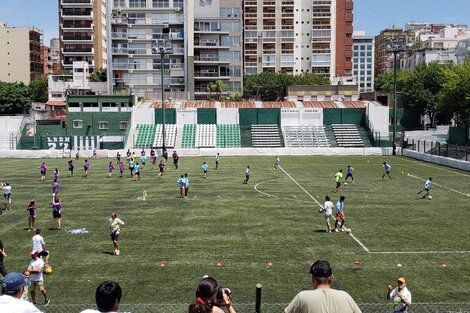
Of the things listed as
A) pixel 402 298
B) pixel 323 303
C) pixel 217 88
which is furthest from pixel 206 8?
pixel 323 303

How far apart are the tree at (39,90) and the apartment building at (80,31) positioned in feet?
38.1

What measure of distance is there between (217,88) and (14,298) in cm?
9625

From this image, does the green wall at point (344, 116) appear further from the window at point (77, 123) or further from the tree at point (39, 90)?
the tree at point (39, 90)

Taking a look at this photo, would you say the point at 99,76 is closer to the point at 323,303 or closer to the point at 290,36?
the point at 290,36

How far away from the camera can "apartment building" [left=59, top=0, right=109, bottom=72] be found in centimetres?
12388

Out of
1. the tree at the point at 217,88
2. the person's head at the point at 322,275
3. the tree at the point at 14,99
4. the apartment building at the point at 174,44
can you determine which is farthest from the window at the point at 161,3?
the person's head at the point at 322,275

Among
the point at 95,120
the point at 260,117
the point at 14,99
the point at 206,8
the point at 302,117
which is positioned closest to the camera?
the point at 95,120

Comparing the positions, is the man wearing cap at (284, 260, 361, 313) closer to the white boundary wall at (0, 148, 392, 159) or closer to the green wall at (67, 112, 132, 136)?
the white boundary wall at (0, 148, 392, 159)

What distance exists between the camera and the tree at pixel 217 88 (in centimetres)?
10044

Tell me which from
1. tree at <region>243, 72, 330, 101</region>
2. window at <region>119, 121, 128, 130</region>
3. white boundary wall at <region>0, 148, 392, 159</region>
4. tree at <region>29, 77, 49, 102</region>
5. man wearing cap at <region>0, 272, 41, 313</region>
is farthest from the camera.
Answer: tree at <region>29, 77, 49, 102</region>

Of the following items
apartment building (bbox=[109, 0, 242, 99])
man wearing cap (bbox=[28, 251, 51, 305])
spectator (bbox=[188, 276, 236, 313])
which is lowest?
man wearing cap (bbox=[28, 251, 51, 305])

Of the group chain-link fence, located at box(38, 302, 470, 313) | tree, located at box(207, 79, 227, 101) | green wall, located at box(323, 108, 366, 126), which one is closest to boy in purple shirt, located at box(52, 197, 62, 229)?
chain-link fence, located at box(38, 302, 470, 313)

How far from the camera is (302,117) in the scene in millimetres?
80438

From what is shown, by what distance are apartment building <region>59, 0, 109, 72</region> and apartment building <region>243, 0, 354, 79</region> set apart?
3623 centimetres
